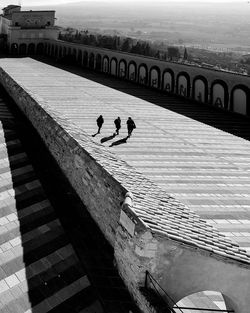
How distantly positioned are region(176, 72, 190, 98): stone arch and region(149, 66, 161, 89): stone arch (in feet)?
8.18

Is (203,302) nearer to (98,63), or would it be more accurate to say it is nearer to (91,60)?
(98,63)

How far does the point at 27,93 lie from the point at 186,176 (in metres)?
7.18

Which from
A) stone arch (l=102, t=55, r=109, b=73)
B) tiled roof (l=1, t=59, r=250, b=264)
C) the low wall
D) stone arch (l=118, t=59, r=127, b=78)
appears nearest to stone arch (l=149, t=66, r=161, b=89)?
stone arch (l=118, t=59, r=127, b=78)

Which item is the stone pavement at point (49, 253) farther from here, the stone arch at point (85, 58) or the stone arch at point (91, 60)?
the stone arch at point (85, 58)

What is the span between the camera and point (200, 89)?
27922 mm

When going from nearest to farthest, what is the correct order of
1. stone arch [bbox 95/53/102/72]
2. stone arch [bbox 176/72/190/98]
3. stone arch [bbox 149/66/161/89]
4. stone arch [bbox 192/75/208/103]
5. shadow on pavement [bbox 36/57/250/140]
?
shadow on pavement [bbox 36/57/250/140], stone arch [bbox 192/75/208/103], stone arch [bbox 176/72/190/98], stone arch [bbox 149/66/161/89], stone arch [bbox 95/53/102/72]

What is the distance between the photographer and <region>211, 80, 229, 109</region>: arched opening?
2583cm

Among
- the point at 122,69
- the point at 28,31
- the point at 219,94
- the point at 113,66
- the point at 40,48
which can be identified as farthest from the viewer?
the point at 40,48

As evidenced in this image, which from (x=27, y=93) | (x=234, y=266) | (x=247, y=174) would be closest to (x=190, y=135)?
(x=247, y=174)

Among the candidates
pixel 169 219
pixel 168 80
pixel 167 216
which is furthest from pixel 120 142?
pixel 168 80

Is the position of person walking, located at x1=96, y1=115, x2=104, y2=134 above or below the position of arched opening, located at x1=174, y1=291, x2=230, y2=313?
above

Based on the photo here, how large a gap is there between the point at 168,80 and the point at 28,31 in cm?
3066

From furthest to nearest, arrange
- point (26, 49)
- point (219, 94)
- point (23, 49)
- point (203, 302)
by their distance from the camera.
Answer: point (23, 49)
point (26, 49)
point (219, 94)
point (203, 302)

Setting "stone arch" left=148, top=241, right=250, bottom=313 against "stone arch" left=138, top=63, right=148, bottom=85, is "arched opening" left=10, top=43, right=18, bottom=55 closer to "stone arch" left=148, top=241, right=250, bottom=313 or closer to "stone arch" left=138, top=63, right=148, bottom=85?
"stone arch" left=138, top=63, right=148, bottom=85
